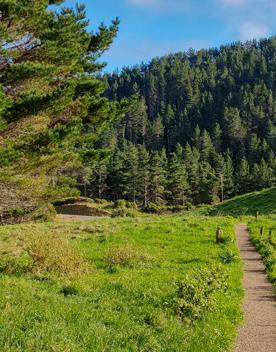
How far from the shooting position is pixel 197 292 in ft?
38.8

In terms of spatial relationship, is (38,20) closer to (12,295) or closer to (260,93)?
(12,295)

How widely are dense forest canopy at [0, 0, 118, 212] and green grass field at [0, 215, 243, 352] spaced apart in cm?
305

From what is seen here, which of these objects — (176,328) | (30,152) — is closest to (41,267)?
(30,152)

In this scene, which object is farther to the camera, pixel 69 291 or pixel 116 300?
pixel 69 291

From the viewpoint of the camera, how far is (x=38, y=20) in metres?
20.1

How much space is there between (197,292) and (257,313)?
5.95 ft

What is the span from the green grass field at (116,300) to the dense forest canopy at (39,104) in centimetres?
305

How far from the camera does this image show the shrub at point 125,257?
59.0ft

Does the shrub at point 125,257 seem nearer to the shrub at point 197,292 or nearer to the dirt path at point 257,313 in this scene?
the dirt path at point 257,313

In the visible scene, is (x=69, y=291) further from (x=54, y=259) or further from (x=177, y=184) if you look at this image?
(x=177, y=184)

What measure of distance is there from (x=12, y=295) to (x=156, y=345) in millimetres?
4206

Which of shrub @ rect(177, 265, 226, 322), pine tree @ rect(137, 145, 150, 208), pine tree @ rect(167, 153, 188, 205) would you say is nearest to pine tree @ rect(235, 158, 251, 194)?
pine tree @ rect(167, 153, 188, 205)

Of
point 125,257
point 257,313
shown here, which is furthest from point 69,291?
point 125,257

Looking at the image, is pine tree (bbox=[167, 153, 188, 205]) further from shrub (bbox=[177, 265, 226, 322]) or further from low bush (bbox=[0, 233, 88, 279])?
shrub (bbox=[177, 265, 226, 322])
